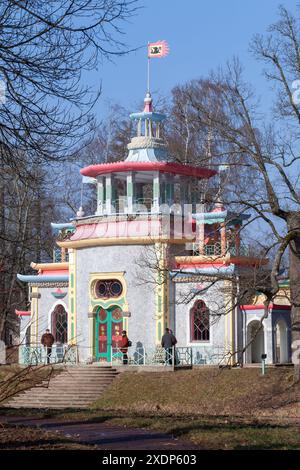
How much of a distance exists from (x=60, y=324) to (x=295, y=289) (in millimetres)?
13042

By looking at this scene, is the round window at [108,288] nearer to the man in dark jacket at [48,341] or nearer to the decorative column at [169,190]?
the man in dark jacket at [48,341]

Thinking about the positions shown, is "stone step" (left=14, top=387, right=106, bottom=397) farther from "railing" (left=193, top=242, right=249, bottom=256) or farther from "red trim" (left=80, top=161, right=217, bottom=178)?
"red trim" (left=80, top=161, right=217, bottom=178)

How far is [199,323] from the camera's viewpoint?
33500 mm

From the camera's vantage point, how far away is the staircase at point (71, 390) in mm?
28339

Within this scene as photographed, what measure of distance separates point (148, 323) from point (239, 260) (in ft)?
13.2

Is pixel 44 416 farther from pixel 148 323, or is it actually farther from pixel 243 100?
pixel 148 323

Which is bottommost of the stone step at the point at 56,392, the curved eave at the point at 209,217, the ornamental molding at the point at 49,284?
the stone step at the point at 56,392

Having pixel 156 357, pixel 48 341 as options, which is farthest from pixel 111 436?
pixel 48 341

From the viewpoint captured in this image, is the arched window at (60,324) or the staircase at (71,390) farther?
the arched window at (60,324)

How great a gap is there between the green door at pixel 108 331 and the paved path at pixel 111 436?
16993 millimetres

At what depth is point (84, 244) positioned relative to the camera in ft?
113

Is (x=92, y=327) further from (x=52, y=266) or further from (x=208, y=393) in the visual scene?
(x=208, y=393)

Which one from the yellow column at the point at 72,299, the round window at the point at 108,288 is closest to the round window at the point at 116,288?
the round window at the point at 108,288

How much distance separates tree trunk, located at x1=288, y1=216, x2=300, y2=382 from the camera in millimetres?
26625
